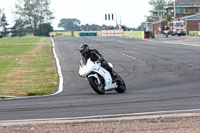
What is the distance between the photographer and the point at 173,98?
478 inches

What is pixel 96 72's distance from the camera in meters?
14.6

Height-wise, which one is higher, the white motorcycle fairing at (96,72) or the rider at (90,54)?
the rider at (90,54)

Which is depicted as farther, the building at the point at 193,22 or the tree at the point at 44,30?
the tree at the point at 44,30

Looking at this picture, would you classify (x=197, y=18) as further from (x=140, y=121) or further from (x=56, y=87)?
(x=140, y=121)

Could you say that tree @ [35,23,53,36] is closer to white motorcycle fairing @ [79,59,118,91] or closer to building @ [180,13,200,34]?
building @ [180,13,200,34]

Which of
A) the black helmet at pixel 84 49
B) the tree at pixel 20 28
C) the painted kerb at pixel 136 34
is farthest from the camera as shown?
the tree at pixel 20 28

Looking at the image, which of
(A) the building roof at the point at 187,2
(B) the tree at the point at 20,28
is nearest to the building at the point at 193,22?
(A) the building roof at the point at 187,2

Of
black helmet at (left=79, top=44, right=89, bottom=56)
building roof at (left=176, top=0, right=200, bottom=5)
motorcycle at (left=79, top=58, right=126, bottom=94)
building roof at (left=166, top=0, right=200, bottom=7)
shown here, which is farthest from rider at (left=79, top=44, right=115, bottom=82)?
building roof at (left=176, top=0, right=200, bottom=5)

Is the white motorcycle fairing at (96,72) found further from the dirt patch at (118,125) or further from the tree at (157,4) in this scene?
the tree at (157,4)

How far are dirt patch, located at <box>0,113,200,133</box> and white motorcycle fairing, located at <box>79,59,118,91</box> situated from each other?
5.39 meters

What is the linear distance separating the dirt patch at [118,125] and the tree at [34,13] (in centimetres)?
16870

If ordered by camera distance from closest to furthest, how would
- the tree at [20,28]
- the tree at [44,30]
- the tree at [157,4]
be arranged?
the tree at [44,30] < the tree at [20,28] < the tree at [157,4]

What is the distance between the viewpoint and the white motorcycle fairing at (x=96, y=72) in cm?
1447

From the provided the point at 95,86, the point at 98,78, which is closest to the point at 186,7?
the point at 98,78
